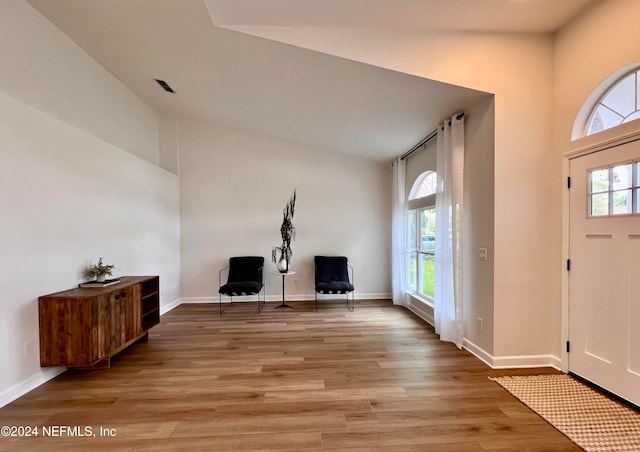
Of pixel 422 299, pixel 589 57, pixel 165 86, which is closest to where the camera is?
pixel 589 57

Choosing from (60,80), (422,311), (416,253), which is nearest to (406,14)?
(416,253)

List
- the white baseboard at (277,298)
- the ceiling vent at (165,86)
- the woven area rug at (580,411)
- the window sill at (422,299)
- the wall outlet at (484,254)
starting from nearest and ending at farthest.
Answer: the woven area rug at (580,411) → the wall outlet at (484,254) → the ceiling vent at (165,86) → the window sill at (422,299) → the white baseboard at (277,298)

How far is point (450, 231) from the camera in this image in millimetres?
3449

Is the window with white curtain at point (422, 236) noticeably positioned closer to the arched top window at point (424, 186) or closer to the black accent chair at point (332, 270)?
the arched top window at point (424, 186)

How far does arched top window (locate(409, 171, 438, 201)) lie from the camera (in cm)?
462

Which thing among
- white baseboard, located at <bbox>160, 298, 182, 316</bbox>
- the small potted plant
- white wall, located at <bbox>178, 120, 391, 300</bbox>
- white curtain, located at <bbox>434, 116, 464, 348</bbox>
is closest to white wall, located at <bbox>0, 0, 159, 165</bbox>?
white wall, located at <bbox>178, 120, 391, 300</bbox>

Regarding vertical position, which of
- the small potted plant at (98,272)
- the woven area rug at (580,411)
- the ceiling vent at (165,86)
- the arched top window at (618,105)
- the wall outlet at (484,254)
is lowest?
the woven area rug at (580,411)

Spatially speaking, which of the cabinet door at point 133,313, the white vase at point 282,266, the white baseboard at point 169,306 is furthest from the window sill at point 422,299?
the white baseboard at point 169,306

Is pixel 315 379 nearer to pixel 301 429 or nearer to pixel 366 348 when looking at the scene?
pixel 301 429

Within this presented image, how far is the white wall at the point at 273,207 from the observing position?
5652 millimetres

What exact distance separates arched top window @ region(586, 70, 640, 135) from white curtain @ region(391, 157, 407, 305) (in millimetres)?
2835

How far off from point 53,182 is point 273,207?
3.38m

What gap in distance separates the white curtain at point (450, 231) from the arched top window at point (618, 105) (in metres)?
1.12

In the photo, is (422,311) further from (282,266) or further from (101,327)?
(101,327)
